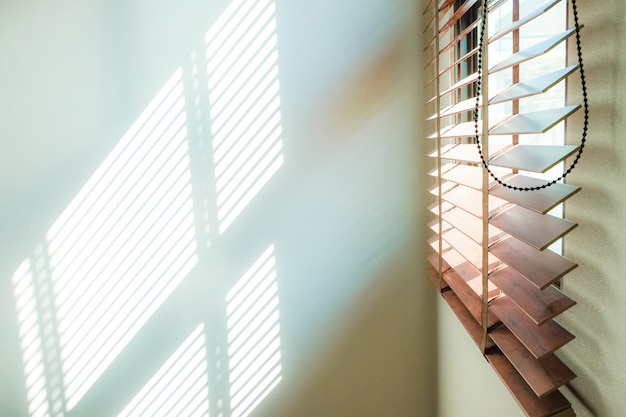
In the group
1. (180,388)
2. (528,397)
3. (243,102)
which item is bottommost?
(180,388)

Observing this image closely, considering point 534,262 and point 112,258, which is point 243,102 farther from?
point 534,262

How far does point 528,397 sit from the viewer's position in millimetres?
904

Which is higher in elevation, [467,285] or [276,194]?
[276,194]

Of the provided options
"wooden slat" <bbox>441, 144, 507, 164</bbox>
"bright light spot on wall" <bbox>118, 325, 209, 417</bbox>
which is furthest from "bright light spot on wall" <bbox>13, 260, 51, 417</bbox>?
"wooden slat" <bbox>441, 144, 507, 164</bbox>

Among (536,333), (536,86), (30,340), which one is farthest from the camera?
(30,340)

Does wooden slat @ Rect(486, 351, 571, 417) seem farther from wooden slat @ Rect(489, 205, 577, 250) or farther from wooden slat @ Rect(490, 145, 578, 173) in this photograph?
wooden slat @ Rect(490, 145, 578, 173)

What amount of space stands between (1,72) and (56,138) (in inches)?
11.4

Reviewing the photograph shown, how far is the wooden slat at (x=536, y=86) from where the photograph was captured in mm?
708

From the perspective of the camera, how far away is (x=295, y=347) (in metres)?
1.92

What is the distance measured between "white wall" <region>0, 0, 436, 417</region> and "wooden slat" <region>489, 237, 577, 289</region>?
0.85 metres

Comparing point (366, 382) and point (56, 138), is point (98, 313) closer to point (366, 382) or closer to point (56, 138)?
point (56, 138)

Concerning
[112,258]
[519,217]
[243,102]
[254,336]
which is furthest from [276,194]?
[519,217]

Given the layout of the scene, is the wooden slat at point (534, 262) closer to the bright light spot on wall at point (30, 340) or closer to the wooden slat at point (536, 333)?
the wooden slat at point (536, 333)

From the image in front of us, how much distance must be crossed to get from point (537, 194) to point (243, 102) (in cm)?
119
